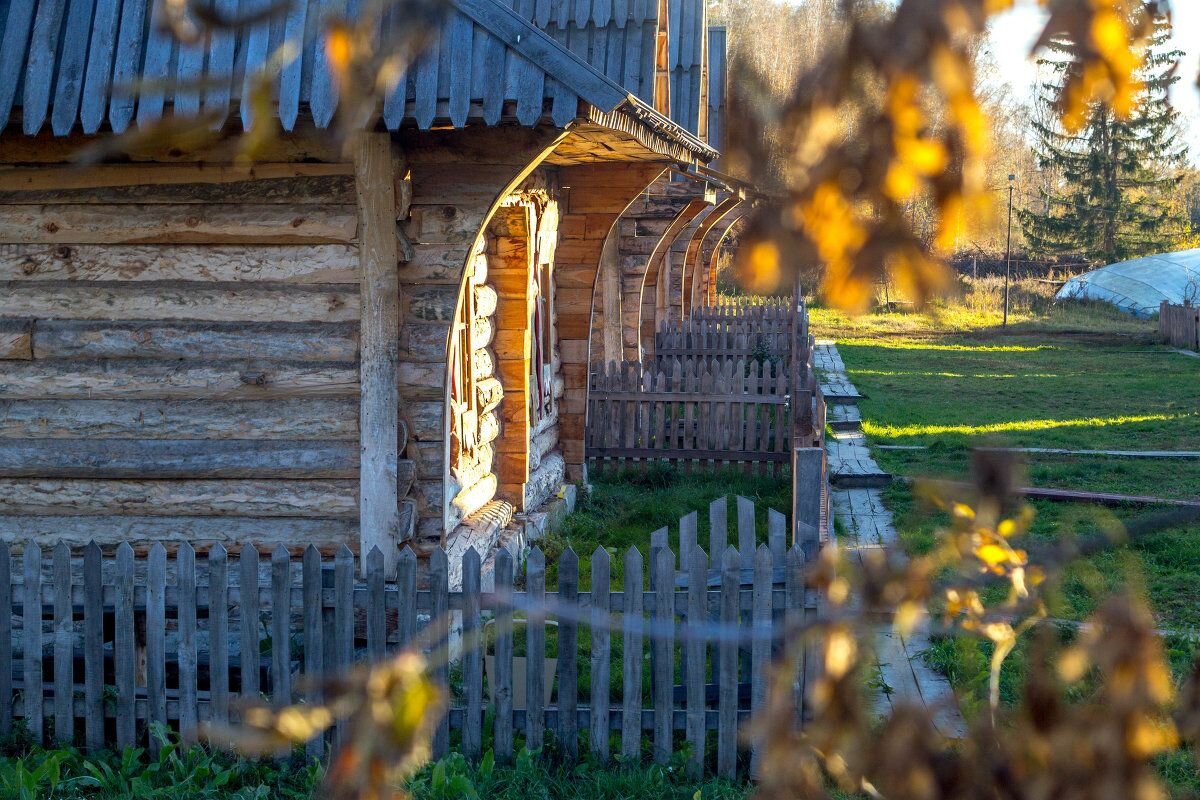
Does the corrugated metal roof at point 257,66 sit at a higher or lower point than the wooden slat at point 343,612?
higher

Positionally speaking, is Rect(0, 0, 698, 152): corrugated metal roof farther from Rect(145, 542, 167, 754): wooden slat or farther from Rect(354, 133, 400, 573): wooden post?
Rect(145, 542, 167, 754): wooden slat

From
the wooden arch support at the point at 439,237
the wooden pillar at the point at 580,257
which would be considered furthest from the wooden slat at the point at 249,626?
the wooden pillar at the point at 580,257

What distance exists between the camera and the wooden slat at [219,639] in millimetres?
5559

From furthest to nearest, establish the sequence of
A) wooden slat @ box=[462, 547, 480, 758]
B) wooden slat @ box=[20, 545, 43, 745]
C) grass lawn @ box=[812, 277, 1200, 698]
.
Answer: grass lawn @ box=[812, 277, 1200, 698] → wooden slat @ box=[20, 545, 43, 745] → wooden slat @ box=[462, 547, 480, 758]

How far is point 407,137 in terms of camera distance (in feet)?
20.5

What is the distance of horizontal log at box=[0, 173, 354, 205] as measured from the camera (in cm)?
619

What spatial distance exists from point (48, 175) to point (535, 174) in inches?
136

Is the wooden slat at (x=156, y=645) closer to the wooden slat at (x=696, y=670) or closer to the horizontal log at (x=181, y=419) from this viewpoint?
the horizontal log at (x=181, y=419)

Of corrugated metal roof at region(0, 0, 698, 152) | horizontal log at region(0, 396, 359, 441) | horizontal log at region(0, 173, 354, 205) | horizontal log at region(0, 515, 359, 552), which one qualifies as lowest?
horizontal log at region(0, 515, 359, 552)

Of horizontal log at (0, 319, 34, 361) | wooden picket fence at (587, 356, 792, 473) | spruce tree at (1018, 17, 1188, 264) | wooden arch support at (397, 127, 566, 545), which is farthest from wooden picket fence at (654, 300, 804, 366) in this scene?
spruce tree at (1018, 17, 1188, 264)

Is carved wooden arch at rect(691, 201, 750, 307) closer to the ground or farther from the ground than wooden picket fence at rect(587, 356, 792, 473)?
farther from the ground

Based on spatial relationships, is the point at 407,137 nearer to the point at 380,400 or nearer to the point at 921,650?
the point at 380,400

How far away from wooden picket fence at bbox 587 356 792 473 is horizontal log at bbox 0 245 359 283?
670 cm

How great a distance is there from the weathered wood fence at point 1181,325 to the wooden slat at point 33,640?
1060 inches
